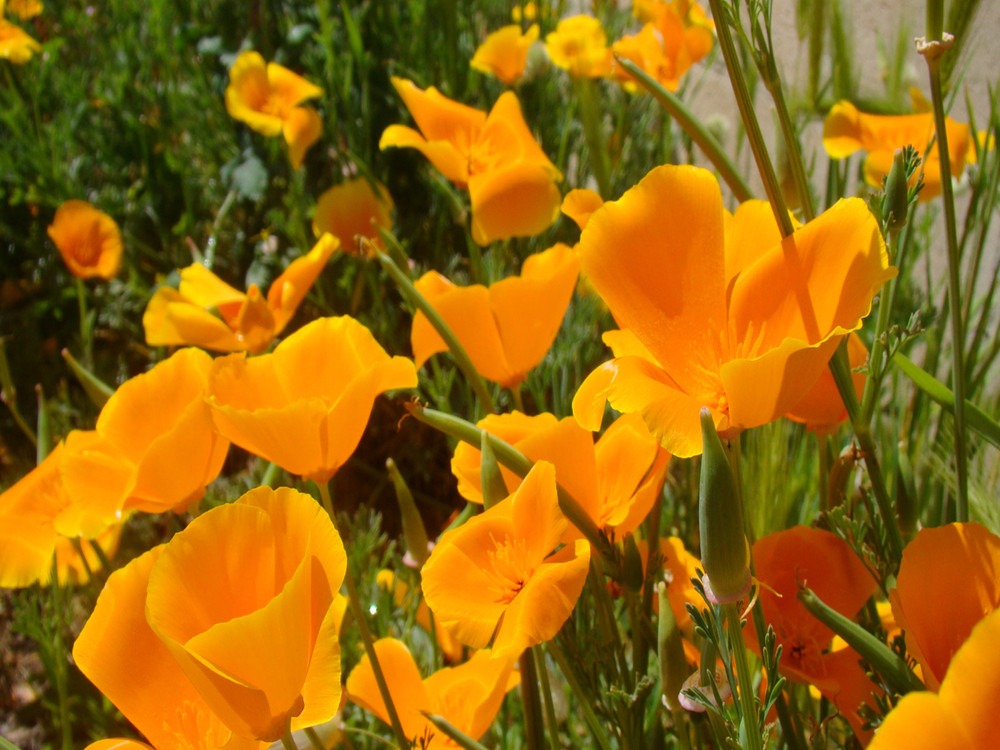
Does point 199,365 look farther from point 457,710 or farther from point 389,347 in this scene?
point 389,347

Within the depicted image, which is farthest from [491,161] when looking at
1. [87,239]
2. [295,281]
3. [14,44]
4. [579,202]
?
[14,44]

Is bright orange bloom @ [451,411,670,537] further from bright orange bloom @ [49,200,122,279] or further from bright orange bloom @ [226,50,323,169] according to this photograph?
bright orange bloom @ [49,200,122,279]

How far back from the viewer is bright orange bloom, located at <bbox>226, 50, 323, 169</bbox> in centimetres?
126

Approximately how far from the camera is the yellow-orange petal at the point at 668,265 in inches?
15.9

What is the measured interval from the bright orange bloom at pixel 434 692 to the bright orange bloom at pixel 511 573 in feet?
0.24

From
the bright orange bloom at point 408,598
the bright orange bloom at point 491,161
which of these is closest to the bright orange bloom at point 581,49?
the bright orange bloom at point 491,161

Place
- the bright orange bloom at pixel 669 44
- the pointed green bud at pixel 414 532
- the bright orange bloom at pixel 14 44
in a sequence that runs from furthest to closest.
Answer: the bright orange bloom at pixel 14 44, the bright orange bloom at pixel 669 44, the pointed green bud at pixel 414 532

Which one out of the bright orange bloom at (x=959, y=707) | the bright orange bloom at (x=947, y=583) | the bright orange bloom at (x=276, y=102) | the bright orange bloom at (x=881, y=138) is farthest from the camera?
the bright orange bloom at (x=276, y=102)

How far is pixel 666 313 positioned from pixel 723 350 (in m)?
0.04

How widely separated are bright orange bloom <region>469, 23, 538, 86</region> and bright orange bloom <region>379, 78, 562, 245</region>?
0.38 m

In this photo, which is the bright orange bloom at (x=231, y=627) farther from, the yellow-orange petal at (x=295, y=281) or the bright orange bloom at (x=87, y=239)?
the bright orange bloom at (x=87, y=239)

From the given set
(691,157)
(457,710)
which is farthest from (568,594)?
(691,157)

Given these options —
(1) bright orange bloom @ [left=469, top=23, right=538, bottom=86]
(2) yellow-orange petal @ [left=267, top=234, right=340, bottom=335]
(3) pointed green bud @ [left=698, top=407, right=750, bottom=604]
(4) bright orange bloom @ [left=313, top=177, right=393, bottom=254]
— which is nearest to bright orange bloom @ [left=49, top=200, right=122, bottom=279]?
(4) bright orange bloom @ [left=313, top=177, right=393, bottom=254]

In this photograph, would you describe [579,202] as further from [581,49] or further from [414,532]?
[581,49]
